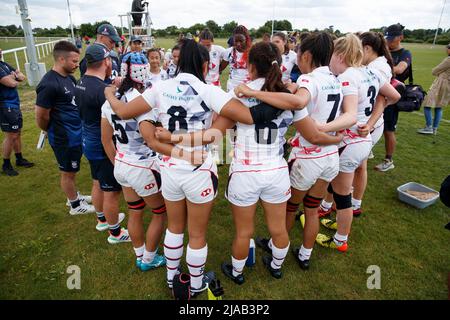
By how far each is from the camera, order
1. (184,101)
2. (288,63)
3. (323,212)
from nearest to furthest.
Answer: (184,101), (323,212), (288,63)

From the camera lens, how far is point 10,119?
561 cm

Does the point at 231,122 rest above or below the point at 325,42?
below

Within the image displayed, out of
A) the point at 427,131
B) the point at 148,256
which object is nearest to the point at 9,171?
the point at 148,256

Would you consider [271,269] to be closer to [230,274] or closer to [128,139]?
[230,274]

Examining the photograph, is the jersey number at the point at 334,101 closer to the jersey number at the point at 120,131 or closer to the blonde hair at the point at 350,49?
the blonde hair at the point at 350,49

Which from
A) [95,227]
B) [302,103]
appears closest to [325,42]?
[302,103]

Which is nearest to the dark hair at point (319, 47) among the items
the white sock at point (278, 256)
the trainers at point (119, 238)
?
the white sock at point (278, 256)

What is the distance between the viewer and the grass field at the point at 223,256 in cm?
324

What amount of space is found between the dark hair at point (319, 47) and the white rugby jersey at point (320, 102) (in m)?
0.09

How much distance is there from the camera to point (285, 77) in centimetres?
777

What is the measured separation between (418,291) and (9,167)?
7.40 metres

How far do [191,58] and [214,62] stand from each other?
16.2 feet

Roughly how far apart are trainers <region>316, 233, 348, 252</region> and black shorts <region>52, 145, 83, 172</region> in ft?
12.6
